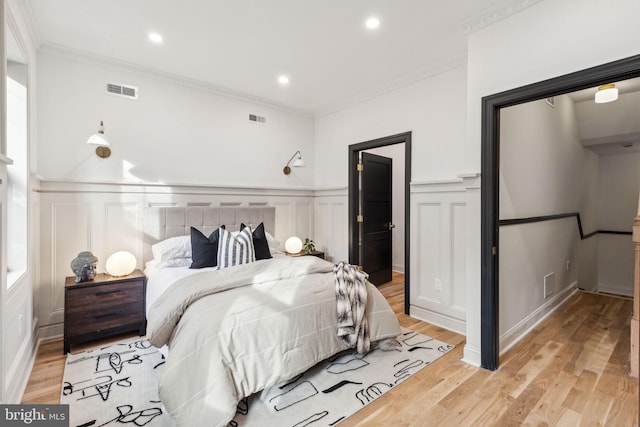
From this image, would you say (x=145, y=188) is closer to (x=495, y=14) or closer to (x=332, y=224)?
(x=332, y=224)

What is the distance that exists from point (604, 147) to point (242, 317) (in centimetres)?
627

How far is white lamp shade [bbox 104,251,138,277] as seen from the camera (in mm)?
2857

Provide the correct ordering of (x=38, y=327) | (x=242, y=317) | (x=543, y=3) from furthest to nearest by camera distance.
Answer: (x=38, y=327)
(x=543, y=3)
(x=242, y=317)

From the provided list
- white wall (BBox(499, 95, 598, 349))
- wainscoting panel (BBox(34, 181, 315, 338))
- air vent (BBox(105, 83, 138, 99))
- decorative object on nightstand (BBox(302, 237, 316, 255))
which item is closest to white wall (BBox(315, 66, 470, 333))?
white wall (BBox(499, 95, 598, 349))

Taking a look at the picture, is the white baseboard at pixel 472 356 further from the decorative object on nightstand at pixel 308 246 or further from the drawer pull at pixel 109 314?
the drawer pull at pixel 109 314

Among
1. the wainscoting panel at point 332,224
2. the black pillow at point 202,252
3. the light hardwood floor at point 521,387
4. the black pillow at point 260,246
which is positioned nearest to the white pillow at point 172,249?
the black pillow at point 202,252

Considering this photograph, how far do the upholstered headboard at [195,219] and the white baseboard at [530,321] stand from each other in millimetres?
3027

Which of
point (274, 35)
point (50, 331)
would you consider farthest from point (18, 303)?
point (274, 35)

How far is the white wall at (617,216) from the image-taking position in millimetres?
4986

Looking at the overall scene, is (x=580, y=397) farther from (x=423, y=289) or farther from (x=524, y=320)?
(x=423, y=289)

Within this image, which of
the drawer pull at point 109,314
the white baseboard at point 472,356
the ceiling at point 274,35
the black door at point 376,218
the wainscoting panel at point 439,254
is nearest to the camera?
the ceiling at point 274,35

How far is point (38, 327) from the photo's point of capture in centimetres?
280

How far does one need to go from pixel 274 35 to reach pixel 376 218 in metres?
2.94

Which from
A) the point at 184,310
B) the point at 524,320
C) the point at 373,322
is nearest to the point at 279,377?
the point at 184,310
